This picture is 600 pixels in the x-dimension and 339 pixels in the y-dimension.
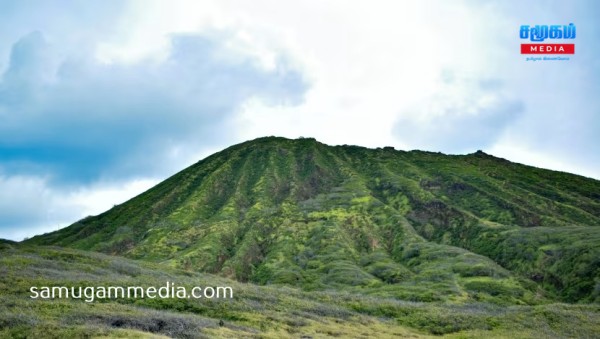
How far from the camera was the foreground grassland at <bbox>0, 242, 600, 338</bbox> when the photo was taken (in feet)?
130

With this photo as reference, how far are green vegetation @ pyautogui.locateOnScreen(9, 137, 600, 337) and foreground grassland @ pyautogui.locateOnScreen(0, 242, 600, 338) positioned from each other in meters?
0.49

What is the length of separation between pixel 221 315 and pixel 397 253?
310 ft

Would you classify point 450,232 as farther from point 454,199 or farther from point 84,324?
point 84,324

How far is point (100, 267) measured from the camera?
8125 cm

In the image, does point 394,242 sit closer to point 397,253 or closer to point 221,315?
point 397,253

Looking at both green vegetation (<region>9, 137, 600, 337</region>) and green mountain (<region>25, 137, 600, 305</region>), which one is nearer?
green vegetation (<region>9, 137, 600, 337</region>)

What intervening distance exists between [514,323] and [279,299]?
30.6 m

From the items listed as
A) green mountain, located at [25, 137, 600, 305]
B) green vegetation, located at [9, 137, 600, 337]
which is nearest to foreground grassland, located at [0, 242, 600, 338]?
green vegetation, located at [9, 137, 600, 337]

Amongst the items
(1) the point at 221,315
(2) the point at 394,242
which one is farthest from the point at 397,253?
(1) the point at 221,315

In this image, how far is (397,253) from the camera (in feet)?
462

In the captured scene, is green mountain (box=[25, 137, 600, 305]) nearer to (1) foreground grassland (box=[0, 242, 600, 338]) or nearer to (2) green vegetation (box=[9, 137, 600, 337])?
(2) green vegetation (box=[9, 137, 600, 337])

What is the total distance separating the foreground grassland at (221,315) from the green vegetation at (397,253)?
49cm

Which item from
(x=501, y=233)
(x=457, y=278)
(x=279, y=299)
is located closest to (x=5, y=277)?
(x=279, y=299)

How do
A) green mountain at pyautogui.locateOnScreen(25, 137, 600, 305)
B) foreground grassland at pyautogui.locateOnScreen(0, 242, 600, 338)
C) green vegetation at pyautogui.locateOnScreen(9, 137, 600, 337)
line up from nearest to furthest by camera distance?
foreground grassland at pyautogui.locateOnScreen(0, 242, 600, 338) < green vegetation at pyautogui.locateOnScreen(9, 137, 600, 337) < green mountain at pyautogui.locateOnScreen(25, 137, 600, 305)
